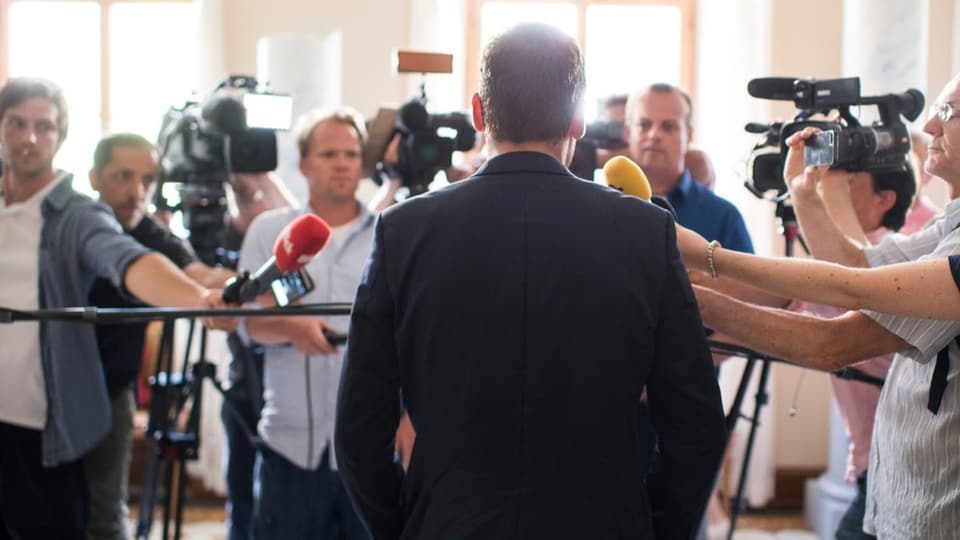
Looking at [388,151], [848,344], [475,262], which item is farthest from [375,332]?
[388,151]

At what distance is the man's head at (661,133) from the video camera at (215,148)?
904mm

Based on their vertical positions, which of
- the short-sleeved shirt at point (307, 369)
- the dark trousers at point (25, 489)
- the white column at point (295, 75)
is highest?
the white column at point (295, 75)

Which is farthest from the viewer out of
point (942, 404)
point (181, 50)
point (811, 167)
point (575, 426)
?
point (181, 50)

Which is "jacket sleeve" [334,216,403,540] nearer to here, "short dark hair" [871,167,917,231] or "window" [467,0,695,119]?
"short dark hair" [871,167,917,231]

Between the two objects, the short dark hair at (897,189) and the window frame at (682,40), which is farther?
the window frame at (682,40)

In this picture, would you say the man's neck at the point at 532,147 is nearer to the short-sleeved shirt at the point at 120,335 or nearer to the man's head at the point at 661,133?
the man's head at the point at 661,133

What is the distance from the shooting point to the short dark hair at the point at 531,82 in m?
1.42

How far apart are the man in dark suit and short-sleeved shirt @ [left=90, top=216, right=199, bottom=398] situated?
1.67m

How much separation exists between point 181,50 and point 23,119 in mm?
2900

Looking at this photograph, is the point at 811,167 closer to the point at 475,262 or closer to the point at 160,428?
the point at 475,262

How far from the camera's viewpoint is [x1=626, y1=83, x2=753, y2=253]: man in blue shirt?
2881 mm

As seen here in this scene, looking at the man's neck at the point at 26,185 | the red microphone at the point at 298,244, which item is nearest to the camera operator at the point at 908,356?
the red microphone at the point at 298,244

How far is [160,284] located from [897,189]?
151cm

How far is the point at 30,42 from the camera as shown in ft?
18.0
